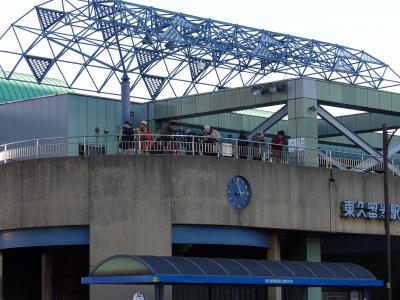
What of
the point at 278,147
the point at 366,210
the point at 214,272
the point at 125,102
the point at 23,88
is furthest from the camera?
the point at 23,88

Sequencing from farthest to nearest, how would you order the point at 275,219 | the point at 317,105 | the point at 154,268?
the point at 317,105 → the point at 275,219 → the point at 154,268

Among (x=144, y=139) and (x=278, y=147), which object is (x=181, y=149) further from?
(x=278, y=147)

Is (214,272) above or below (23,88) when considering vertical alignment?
below

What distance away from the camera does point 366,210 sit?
48.5 m

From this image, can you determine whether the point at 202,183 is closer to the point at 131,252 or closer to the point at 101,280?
the point at 131,252

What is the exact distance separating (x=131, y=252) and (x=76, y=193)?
10.6 feet

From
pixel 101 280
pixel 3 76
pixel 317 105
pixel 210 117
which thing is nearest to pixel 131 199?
pixel 101 280

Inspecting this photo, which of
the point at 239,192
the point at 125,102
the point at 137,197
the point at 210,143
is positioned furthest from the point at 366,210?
the point at 125,102

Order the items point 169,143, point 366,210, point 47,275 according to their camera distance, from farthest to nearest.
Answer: point 366,210
point 47,275
point 169,143

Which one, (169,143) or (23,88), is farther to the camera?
(23,88)

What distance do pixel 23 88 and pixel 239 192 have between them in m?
24.1

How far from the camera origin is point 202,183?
43.3 metres

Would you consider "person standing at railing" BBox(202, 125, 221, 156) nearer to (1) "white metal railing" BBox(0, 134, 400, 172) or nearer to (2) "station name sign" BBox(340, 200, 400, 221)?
(1) "white metal railing" BBox(0, 134, 400, 172)

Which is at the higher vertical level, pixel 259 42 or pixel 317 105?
pixel 259 42
